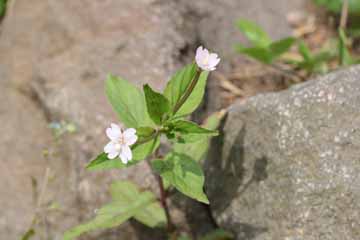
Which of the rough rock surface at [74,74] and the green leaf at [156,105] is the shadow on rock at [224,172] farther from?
the green leaf at [156,105]

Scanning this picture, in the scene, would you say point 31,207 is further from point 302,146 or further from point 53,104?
point 302,146

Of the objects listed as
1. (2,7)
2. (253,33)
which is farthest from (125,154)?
(2,7)

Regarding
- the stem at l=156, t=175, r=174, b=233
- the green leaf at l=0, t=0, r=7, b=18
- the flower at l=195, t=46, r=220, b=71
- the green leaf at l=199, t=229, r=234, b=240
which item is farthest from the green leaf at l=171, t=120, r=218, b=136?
the green leaf at l=0, t=0, r=7, b=18

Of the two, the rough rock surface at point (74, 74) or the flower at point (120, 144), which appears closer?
the flower at point (120, 144)

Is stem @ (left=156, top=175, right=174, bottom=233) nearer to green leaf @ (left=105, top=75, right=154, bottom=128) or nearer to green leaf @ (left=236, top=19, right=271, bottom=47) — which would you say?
green leaf @ (left=105, top=75, right=154, bottom=128)

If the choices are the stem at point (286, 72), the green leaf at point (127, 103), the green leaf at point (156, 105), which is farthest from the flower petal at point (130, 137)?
the stem at point (286, 72)

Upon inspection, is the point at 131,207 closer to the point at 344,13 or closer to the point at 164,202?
the point at 164,202

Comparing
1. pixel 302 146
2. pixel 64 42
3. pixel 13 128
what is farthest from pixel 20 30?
pixel 302 146
